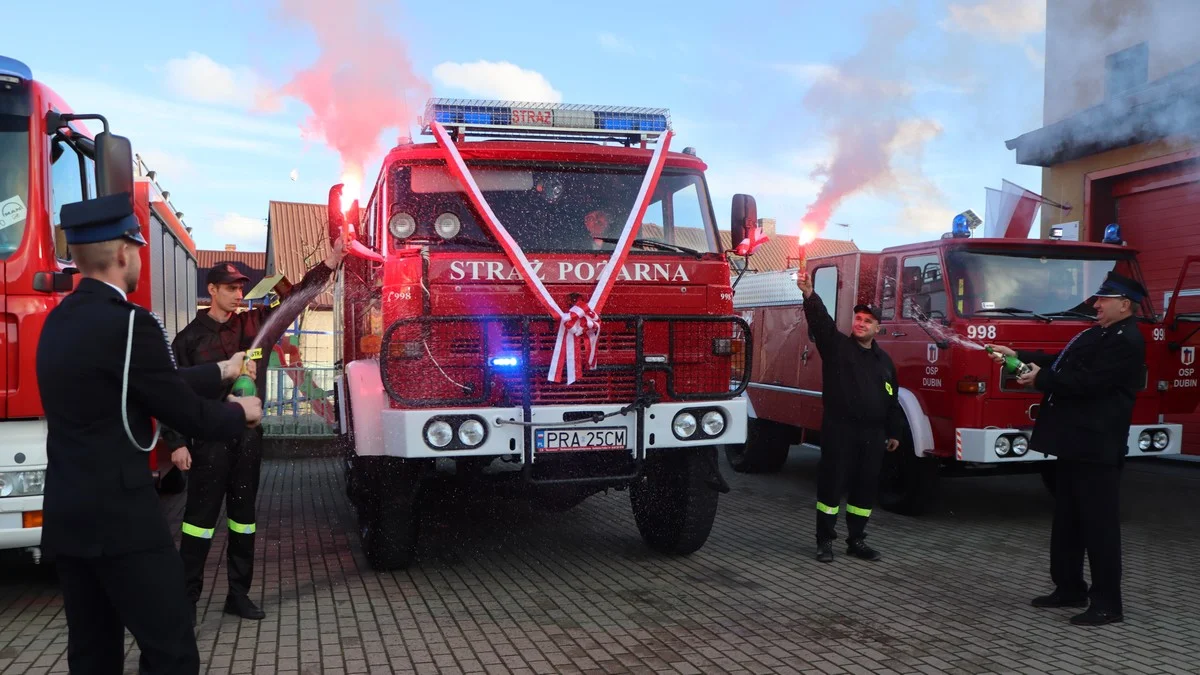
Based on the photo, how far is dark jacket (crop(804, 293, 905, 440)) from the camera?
6.68m

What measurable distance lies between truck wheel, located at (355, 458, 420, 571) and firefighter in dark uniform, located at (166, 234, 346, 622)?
2.71 ft

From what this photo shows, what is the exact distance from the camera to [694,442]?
5.89 metres

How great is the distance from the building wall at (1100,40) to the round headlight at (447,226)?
24.9 feet

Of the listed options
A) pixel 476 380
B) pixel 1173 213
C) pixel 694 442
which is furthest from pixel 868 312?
pixel 1173 213

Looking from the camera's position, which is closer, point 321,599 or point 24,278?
point 24,278

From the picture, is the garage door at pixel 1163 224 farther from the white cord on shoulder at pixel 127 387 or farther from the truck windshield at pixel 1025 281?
the white cord on shoulder at pixel 127 387

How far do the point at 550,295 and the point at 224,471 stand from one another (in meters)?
2.04

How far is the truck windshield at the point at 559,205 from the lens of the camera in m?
5.96

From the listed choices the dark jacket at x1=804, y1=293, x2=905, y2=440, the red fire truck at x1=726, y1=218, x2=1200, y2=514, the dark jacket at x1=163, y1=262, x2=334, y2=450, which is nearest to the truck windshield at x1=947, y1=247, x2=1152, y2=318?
the red fire truck at x1=726, y1=218, x2=1200, y2=514

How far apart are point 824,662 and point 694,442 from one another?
167 centimetres

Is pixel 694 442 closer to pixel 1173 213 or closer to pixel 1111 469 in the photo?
pixel 1111 469

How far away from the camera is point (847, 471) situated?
6.79 m

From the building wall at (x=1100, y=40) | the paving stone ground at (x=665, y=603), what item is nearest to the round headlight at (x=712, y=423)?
the paving stone ground at (x=665, y=603)

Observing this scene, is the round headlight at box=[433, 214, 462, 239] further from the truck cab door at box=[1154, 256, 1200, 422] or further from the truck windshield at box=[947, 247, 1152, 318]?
the truck cab door at box=[1154, 256, 1200, 422]
